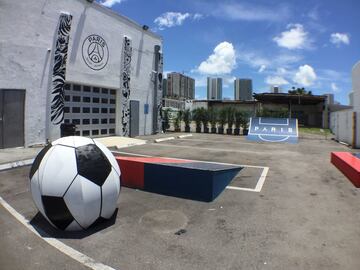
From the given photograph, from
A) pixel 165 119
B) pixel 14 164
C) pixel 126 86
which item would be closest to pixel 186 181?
pixel 14 164

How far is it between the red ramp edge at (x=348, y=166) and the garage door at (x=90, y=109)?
11919 millimetres

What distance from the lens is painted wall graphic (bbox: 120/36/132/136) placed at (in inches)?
731

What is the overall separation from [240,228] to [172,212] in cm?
134

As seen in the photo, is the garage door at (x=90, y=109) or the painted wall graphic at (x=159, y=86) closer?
the garage door at (x=90, y=109)

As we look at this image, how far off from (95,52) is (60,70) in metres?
2.83

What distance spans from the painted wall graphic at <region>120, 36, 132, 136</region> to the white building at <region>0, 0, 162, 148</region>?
60 millimetres

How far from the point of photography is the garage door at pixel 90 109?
15401mm

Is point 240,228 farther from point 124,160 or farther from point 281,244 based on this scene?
point 124,160

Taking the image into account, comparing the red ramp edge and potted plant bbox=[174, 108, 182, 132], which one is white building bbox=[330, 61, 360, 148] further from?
potted plant bbox=[174, 108, 182, 132]

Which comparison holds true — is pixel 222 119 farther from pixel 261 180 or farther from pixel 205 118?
pixel 261 180

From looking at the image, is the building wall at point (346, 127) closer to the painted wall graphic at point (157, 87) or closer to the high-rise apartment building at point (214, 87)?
the painted wall graphic at point (157, 87)

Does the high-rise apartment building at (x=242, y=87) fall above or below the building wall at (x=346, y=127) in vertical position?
above

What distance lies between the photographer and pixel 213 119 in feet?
85.4

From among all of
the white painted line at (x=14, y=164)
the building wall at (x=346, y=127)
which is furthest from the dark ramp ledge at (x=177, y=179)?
the building wall at (x=346, y=127)
